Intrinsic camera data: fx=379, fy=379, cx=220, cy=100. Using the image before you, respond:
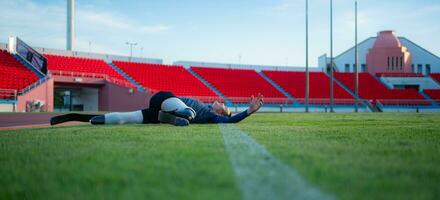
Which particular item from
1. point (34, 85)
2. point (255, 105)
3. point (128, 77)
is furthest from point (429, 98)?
point (255, 105)

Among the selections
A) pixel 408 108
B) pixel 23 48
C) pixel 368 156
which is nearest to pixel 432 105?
pixel 408 108

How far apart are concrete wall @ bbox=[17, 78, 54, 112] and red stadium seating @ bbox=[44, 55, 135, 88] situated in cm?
291

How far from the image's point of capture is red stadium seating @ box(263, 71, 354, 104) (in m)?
29.0

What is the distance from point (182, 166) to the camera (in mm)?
1705

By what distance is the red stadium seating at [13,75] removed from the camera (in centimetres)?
1838

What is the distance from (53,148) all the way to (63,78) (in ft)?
64.2

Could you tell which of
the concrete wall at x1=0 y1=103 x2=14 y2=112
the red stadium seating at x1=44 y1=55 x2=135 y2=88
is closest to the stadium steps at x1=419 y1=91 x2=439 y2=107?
the red stadium seating at x1=44 y1=55 x2=135 y2=88

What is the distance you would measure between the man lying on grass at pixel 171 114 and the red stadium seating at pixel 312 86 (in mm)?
23470

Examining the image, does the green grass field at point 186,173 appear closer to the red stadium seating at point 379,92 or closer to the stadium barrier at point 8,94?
the stadium barrier at point 8,94

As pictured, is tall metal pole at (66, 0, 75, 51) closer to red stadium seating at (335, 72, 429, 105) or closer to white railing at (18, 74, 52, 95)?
white railing at (18, 74, 52, 95)

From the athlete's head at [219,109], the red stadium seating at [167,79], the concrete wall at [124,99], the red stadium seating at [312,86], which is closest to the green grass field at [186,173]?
the athlete's head at [219,109]

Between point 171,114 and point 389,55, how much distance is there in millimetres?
36188

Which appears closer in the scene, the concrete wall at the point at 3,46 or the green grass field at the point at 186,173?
the green grass field at the point at 186,173

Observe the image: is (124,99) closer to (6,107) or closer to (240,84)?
(6,107)
